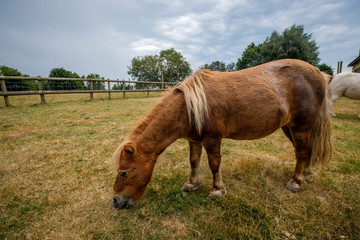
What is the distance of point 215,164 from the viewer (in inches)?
83.0

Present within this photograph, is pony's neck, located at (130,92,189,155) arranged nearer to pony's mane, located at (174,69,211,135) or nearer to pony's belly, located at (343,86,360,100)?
pony's mane, located at (174,69,211,135)

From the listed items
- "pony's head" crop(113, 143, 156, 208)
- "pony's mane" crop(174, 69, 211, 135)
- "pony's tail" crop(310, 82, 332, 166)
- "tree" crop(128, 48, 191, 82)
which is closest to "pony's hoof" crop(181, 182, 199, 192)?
"pony's head" crop(113, 143, 156, 208)

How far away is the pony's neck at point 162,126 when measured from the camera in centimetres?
186

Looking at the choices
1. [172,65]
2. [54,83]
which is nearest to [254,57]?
[172,65]

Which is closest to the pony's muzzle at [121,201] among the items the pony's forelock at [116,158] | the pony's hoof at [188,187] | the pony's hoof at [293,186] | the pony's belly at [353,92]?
the pony's forelock at [116,158]

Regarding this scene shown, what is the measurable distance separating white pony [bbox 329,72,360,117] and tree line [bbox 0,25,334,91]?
549 centimetres

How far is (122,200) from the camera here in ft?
6.03

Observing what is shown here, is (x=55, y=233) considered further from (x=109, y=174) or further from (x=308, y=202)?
(x=308, y=202)

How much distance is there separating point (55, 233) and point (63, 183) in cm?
104

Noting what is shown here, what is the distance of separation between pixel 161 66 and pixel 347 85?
156ft

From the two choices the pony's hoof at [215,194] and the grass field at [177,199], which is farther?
the pony's hoof at [215,194]

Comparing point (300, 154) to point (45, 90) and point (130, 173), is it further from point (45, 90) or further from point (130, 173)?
point (45, 90)

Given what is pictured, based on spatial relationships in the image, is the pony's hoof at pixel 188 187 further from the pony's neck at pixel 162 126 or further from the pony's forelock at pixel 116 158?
the pony's forelock at pixel 116 158

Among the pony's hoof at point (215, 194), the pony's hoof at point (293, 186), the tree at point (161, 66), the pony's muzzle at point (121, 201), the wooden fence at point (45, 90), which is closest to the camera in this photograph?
the pony's muzzle at point (121, 201)
